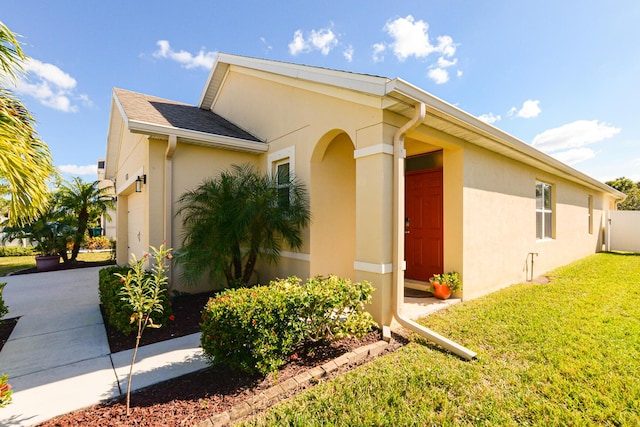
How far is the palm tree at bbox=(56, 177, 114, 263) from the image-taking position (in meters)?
11.5

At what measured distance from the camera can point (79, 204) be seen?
11.7 m

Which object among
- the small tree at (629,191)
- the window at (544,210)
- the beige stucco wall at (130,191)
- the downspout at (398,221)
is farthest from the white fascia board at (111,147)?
the small tree at (629,191)

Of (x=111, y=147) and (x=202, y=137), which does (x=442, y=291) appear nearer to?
(x=202, y=137)

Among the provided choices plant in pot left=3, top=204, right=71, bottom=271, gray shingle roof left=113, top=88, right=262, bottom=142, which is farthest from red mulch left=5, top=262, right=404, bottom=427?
plant in pot left=3, top=204, right=71, bottom=271

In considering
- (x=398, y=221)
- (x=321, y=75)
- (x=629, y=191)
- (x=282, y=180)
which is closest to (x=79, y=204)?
(x=282, y=180)

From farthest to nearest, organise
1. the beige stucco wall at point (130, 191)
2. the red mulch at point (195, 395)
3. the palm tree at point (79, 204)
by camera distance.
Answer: the palm tree at point (79, 204)
the beige stucco wall at point (130, 191)
the red mulch at point (195, 395)

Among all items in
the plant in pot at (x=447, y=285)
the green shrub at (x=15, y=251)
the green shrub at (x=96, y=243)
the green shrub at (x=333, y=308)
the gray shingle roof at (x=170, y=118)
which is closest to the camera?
the green shrub at (x=333, y=308)

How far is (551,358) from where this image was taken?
3.39 meters

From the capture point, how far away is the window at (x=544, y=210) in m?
8.71

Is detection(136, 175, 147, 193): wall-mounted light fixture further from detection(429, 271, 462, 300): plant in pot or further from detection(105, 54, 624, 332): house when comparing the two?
detection(429, 271, 462, 300): plant in pot

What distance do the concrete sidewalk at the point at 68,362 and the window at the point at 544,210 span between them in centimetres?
1019

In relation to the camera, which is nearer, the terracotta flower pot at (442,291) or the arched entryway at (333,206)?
the terracotta flower pot at (442,291)

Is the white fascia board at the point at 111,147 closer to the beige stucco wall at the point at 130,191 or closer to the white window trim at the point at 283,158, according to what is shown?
the beige stucco wall at the point at 130,191

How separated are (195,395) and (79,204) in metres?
13.0
